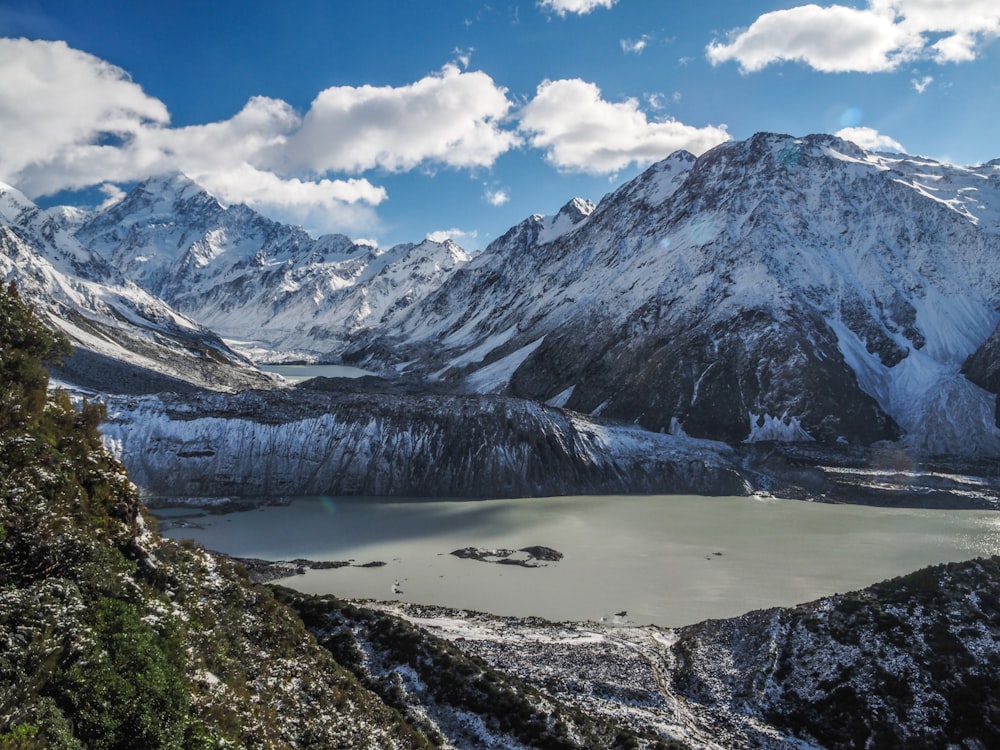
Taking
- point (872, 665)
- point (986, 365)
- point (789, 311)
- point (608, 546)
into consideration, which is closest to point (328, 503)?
point (608, 546)

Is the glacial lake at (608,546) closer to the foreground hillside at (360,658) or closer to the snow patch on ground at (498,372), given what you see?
the foreground hillside at (360,658)

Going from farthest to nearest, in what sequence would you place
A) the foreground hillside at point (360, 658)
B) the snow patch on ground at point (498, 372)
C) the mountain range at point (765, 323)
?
the snow patch on ground at point (498, 372), the mountain range at point (765, 323), the foreground hillside at point (360, 658)

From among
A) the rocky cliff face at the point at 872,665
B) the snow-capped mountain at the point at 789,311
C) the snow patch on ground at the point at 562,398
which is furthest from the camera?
the snow patch on ground at the point at 562,398

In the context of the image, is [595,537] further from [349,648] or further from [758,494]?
[349,648]

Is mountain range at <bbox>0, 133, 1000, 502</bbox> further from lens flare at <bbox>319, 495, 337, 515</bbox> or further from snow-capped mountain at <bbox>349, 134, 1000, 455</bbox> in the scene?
lens flare at <bbox>319, 495, 337, 515</bbox>

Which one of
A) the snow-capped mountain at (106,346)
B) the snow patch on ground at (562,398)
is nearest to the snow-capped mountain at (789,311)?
the snow patch on ground at (562,398)

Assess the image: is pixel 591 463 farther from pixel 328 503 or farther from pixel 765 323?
pixel 765 323
